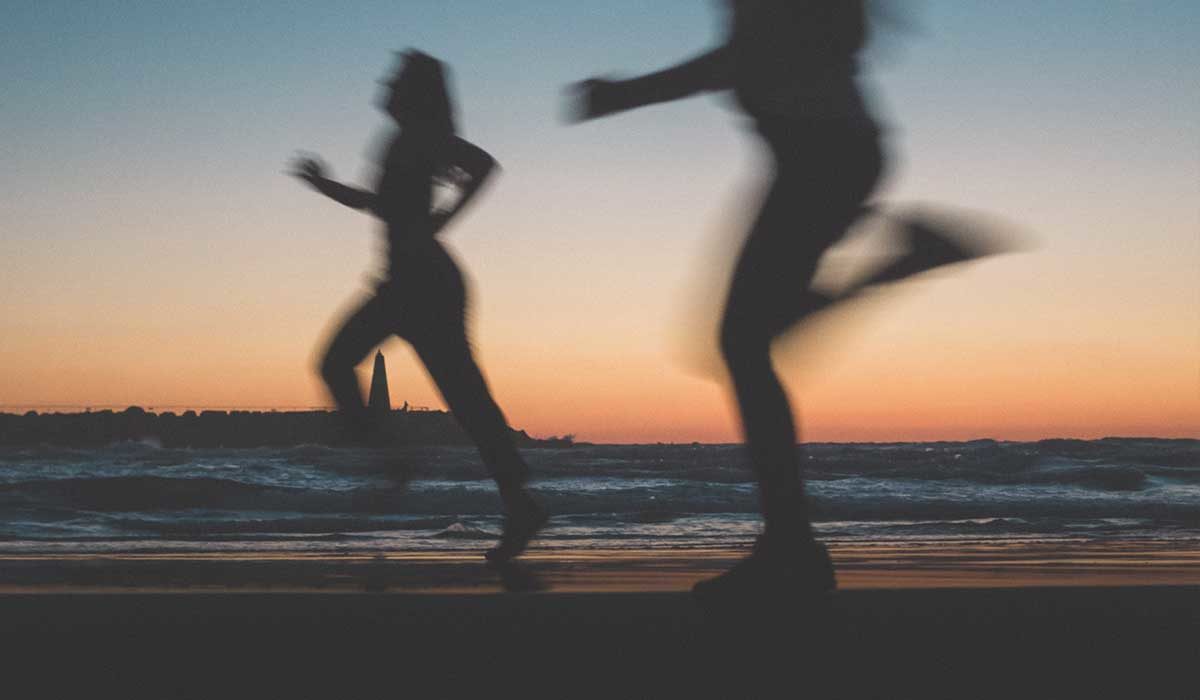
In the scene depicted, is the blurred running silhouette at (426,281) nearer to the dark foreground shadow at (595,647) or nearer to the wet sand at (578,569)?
the wet sand at (578,569)

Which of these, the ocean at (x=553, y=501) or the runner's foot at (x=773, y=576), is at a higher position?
the runner's foot at (x=773, y=576)

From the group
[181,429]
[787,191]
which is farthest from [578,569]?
[181,429]

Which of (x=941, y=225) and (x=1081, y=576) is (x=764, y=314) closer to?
(x=941, y=225)

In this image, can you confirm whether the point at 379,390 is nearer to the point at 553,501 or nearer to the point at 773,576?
the point at 773,576

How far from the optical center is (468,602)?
2293 millimetres

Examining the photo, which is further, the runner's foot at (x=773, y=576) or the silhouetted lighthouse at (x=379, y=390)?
the silhouetted lighthouse at (x=379, y=390)

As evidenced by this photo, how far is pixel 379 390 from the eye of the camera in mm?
5090

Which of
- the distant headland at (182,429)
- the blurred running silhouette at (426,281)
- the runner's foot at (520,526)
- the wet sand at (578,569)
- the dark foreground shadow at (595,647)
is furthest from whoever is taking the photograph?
the distant headland at (182,429)

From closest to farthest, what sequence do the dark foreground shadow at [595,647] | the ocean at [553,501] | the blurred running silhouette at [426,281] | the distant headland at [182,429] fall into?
the dark foreground shadow at [595,647], the blurred running silhouette at [426,281], the ocean at [553,501], the distant headland at [182,429]

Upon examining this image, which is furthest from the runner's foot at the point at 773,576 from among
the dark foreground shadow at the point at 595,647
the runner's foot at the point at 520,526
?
the runner's foot at the point at 520,526

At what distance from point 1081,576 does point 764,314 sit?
311 cm

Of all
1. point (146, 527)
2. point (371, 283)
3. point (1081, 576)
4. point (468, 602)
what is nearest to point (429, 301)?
point (371, 283)

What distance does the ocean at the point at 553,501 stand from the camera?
8.42 m

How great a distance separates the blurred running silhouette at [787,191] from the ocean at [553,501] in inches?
102
